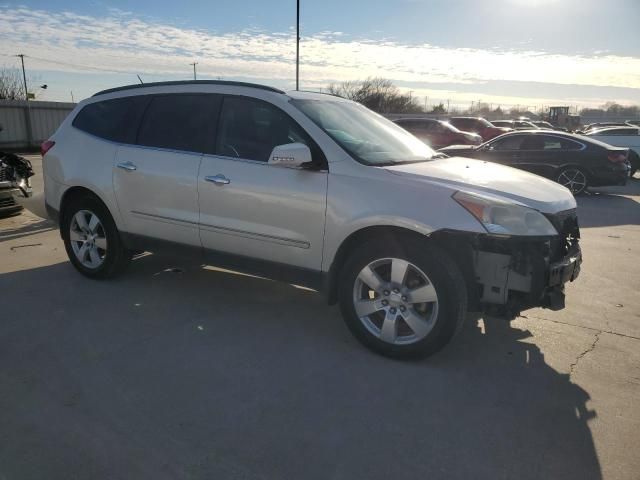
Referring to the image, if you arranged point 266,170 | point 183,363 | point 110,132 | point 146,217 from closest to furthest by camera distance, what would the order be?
point 183,363 < point 266,170 < point 146,217 < point 110,132

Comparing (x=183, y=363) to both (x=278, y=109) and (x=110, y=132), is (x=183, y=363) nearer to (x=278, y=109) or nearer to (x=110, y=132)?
(x=278, y=109)

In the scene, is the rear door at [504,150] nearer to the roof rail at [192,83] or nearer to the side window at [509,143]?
the side window at [509,143]

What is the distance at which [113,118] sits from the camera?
Result: 5.04m

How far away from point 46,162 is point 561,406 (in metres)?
5.10

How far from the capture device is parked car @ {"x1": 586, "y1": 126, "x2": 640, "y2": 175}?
16.4 metres

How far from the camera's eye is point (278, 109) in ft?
13.3

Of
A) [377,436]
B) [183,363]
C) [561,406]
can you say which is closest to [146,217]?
[183,363]

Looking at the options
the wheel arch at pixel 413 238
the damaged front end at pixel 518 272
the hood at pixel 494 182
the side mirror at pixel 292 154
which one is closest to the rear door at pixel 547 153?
the hood at pixel 494 182

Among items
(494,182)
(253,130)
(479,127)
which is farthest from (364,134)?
(479,127)

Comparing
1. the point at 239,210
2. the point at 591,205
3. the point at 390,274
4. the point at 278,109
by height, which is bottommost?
the point at 591,205

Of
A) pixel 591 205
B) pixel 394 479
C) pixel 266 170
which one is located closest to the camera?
pixel 394 479

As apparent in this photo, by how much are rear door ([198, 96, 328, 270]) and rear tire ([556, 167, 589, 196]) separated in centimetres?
980

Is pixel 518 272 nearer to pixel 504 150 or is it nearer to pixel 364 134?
pixel 364 134

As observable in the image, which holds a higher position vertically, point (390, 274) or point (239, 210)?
point (239, 210)
